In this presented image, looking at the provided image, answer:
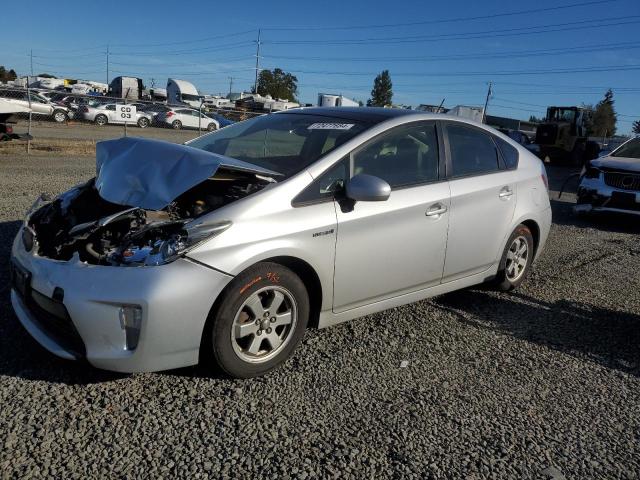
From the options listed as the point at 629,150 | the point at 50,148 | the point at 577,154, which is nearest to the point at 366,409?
the point at 629,150

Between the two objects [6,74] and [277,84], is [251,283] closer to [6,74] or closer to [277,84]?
[277,84]

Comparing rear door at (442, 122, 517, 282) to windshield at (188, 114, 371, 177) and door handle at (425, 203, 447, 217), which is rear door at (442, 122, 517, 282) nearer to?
door handle at (425, 203, 447, 217)

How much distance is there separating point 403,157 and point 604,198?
632 centimetres

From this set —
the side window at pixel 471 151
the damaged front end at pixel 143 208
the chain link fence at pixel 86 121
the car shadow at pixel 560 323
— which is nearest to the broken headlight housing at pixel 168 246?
the damaged front end at pixel 143 208

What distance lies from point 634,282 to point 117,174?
5.21m

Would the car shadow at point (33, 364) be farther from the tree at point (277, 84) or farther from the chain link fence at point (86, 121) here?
the tree at point (277, 84)

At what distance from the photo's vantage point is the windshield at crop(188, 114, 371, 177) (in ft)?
11.8

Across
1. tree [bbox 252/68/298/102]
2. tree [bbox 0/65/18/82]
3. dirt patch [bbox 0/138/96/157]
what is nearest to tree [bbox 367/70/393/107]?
tree [bbox 252/68/298/102]

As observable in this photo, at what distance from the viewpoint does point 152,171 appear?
11.1 feet

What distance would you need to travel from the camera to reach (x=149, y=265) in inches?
108

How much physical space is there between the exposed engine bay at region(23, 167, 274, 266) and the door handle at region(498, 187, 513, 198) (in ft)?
7.09

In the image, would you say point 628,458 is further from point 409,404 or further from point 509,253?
point 509,253

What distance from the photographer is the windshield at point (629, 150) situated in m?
9.45

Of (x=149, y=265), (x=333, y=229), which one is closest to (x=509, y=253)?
(x=333, y=229)
